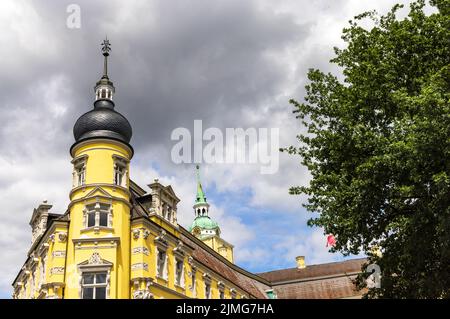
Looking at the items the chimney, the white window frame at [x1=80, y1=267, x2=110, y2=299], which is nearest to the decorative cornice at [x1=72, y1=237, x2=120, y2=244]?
the white window frame at [x1=80, y1=267, x2=110, y2=299]

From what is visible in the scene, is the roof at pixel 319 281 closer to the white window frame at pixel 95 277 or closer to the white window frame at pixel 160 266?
the white window frame at pixel 160 266

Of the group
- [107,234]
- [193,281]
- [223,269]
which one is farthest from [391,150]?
[223,269]

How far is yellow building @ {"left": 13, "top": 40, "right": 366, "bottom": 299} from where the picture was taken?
32219 millimetres

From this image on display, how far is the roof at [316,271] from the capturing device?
7331 cm

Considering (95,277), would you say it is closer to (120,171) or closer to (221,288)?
(120,171)

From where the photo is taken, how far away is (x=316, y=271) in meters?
75.2

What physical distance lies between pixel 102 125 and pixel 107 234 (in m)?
7.66

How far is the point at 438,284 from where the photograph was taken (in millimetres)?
21438

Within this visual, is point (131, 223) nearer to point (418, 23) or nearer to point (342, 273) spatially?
point (418, 23)

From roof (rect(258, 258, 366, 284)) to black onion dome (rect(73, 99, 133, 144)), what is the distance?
43874 mm

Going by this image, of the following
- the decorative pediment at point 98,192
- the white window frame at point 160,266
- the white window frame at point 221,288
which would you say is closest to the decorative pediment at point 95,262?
the white window frame at point 160,266

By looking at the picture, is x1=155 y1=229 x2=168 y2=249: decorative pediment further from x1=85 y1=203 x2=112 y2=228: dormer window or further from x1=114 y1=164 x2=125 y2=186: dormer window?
x1=114 y1=164 x2=125 y2=186: dormer window

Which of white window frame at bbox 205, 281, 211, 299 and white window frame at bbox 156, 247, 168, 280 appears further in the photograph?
white window frame at bbox 205, 281, 211, 299
